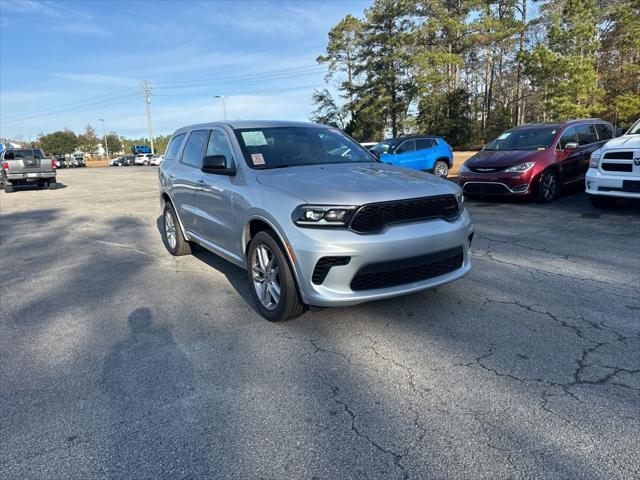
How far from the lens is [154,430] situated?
8.39ft

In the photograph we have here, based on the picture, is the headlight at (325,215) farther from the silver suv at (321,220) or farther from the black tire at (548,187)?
the black tire at (548,187)

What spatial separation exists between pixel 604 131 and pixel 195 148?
33.2ft

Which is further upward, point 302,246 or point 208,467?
point 302,246

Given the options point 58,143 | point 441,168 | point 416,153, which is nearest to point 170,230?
point 416,153

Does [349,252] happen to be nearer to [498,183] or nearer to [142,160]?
[498,183]

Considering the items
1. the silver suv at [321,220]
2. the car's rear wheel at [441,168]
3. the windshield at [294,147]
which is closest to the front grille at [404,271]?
the silver suv at [321,220]

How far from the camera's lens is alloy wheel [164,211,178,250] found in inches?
255

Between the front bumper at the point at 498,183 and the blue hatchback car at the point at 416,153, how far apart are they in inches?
219

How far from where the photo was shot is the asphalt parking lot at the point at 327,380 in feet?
7.54

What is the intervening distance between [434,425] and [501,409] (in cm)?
43

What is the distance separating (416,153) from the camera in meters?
16.1

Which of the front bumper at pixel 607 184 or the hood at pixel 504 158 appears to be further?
the hood at pixel 504 158

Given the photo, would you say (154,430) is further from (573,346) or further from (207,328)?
(573,346)

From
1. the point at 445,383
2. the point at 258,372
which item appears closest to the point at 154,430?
the point at 258,372
